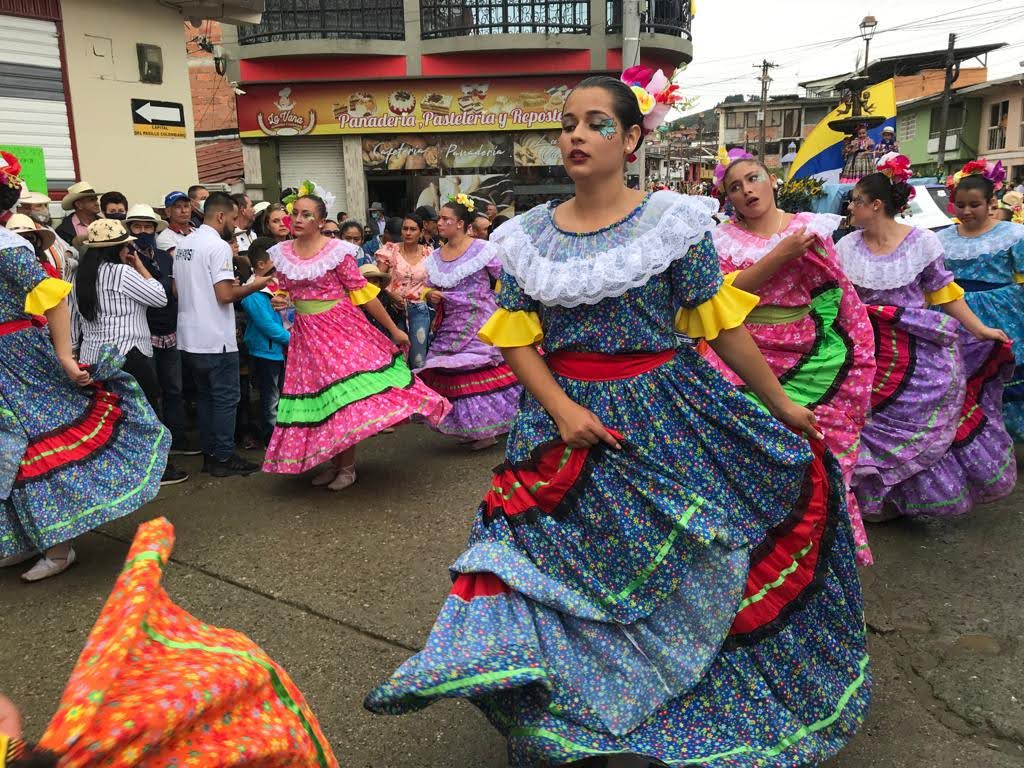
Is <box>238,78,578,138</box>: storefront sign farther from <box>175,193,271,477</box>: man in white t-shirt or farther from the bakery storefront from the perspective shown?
<box>175,193,271,477</box>: man in white t-shirt

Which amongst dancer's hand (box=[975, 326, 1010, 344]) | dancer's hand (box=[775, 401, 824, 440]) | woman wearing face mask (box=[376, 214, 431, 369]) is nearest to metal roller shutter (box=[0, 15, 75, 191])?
woman wearing face mask (box=[376, 214, 431, 369])

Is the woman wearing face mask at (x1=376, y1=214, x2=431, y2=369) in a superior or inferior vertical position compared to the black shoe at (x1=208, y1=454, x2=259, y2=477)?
superior

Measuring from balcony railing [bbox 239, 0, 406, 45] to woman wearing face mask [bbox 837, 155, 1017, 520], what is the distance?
56.7 feet

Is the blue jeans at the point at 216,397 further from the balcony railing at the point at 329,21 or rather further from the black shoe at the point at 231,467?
the balcony railing at the point at 329,21

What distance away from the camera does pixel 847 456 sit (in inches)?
134

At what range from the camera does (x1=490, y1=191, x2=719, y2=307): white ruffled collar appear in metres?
2.23

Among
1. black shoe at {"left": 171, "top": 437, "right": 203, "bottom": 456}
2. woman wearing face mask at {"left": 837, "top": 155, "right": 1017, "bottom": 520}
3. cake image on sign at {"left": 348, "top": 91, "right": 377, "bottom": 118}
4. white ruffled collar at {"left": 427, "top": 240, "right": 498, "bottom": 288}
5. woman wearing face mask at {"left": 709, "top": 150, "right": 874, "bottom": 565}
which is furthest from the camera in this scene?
cake image on sign at {"left": 348, "top": 91, "right": 377, "bottom": 118}

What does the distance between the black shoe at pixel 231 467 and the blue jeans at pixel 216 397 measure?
0.11ft

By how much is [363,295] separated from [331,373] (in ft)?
→ 1.76

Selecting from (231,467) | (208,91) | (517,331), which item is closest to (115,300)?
(231,467)

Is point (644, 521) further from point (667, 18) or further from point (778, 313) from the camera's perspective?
point (667, 18)

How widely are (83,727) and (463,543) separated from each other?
10.3 ft

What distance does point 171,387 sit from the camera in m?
5.82

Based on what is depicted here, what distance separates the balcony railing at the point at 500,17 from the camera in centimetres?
1950
